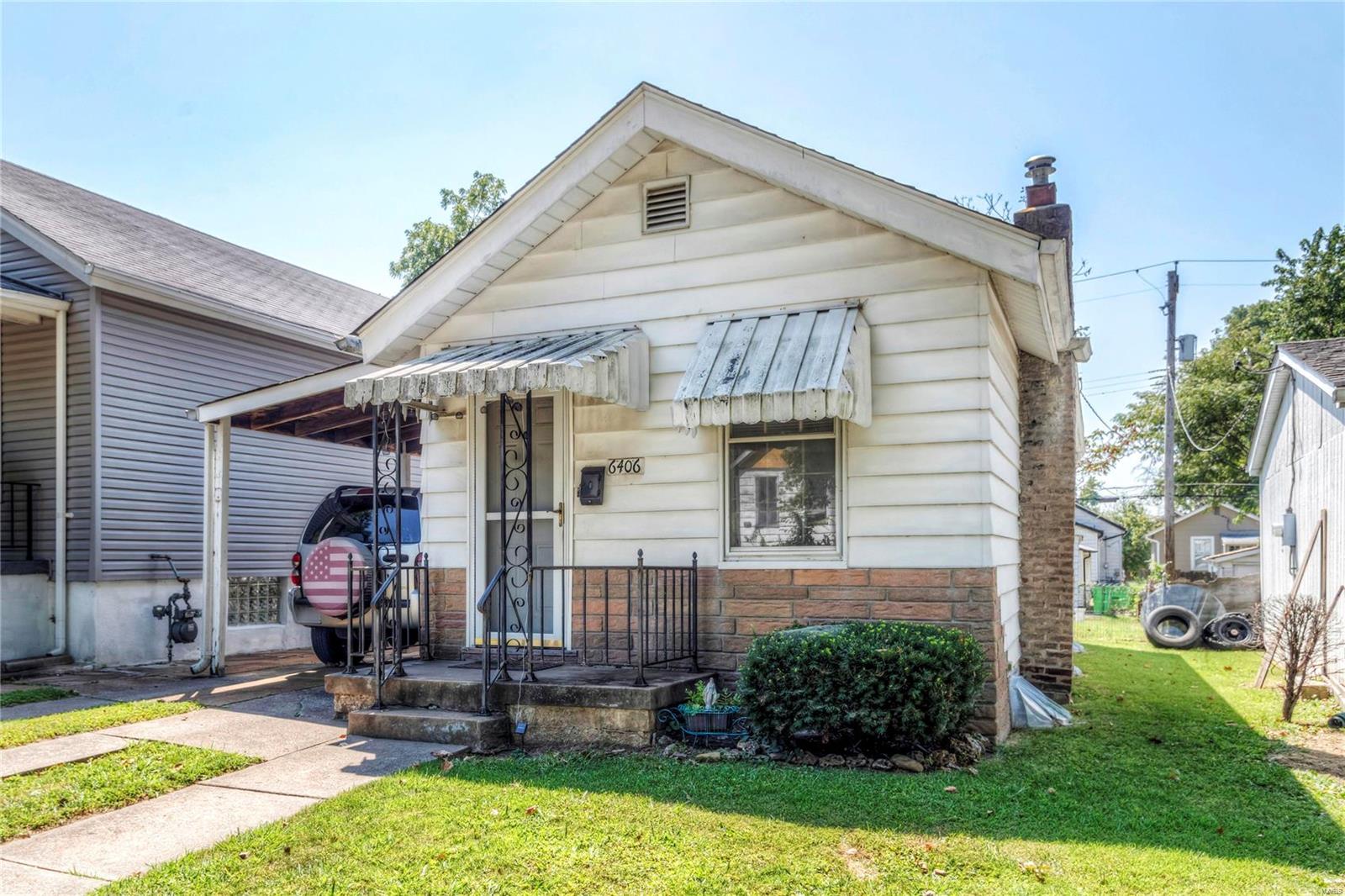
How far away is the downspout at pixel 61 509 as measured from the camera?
414 inches

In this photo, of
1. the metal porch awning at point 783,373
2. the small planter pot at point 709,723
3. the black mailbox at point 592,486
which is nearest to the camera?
the metal porch awning at point 783,373

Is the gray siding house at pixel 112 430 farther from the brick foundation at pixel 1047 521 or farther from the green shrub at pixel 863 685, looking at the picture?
the brick foundation at pixel 1047 521

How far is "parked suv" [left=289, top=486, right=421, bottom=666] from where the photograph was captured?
9156 mm

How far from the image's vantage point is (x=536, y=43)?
968 centimetres

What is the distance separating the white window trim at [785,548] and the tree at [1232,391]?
16.7 meters

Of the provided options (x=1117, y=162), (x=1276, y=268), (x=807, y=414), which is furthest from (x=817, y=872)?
(x=1276, y=268)

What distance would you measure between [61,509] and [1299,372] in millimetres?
14294

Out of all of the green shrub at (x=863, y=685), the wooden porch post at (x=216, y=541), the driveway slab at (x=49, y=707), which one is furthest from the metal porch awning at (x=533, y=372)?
the wooden porch post at (x=216, y=541)

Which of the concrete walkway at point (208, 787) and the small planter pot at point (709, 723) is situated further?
the small planter pot at point (709, 723)

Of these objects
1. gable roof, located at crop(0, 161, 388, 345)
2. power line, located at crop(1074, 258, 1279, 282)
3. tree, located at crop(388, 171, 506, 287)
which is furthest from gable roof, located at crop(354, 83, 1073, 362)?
tree, located at crop(388, 171, 506, 287)

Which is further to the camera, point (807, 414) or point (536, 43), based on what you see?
point (536, 43)

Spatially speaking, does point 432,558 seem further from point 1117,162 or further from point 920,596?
point 1117,162

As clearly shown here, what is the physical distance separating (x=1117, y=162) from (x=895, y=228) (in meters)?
9.78

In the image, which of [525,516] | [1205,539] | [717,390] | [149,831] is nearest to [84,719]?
[149,831]
